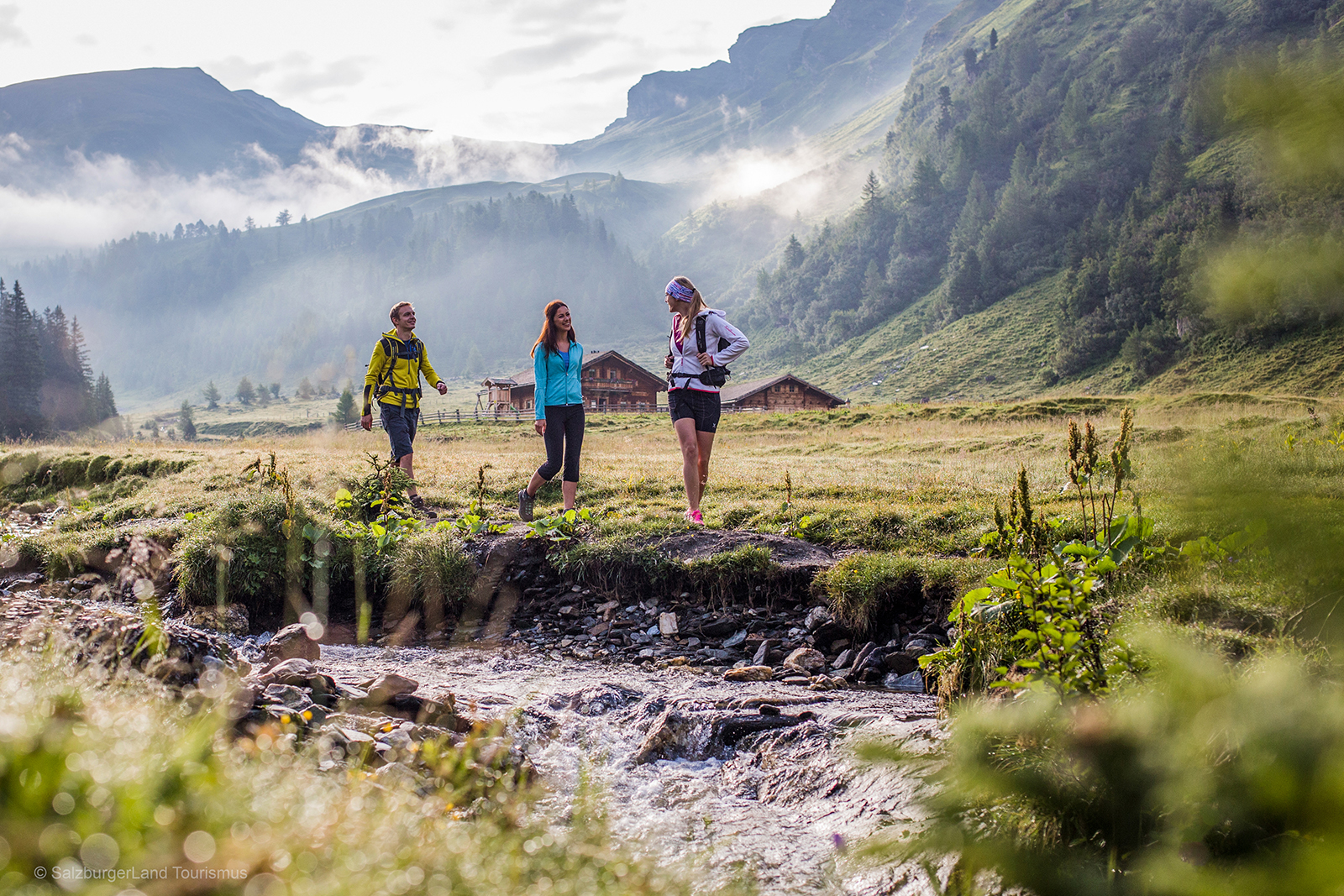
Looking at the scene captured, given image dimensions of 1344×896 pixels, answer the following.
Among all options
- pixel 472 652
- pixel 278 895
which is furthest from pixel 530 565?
pixel 278 895

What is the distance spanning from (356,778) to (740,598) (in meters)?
5.24

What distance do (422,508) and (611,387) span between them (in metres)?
76.8

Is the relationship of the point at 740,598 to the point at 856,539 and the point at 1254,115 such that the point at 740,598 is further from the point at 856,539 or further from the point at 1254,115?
the point at 1254,115

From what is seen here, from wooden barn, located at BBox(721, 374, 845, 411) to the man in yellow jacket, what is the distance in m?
67.6

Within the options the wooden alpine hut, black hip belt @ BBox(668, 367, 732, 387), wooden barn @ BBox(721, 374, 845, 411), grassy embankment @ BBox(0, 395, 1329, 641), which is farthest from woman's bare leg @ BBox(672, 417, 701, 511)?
the wooden alpine hut

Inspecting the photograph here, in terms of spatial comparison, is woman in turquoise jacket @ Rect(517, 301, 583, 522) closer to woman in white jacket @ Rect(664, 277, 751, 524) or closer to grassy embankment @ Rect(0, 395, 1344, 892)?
grassy embankment @ Rect(0, 395, 1344, 892)

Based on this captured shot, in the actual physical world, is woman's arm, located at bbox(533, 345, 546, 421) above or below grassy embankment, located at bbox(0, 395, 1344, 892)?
above

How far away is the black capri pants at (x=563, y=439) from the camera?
9.66m

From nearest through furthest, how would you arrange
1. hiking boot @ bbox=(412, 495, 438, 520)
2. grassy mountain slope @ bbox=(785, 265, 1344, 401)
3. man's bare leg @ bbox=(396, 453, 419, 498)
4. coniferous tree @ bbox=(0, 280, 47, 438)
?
1. hiking boot @ bbox=(412, 495, 438, 520)
2. man's bare leg @ bbox=(396, 453, 419, 498)
3. grassy mountain slope @ bbox=(785, 265, 1344, 401)
4. coniferous tree @ bbox=(0, 280, 47, 438)

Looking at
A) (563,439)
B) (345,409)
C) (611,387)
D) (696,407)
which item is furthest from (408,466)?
(345,409)

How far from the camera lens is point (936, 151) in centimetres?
17212

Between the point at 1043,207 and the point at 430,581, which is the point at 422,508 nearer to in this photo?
the point at 430,581

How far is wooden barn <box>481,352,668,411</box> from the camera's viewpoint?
85.4 metres

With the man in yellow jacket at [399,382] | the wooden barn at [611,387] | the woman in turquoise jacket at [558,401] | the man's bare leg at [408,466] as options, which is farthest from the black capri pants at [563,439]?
the wooden barn at [611,387]
